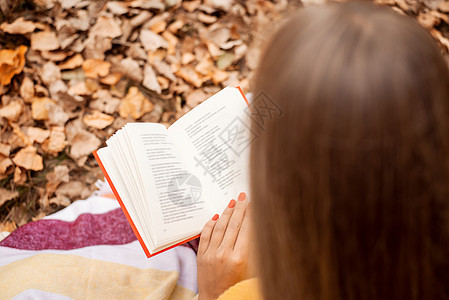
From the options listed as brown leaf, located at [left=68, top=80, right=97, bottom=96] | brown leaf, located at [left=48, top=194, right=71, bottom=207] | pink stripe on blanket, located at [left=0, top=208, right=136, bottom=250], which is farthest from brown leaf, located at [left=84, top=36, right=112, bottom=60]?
pink stripe on blanket, located at [left=0, top=208, right=136, bottom=250]

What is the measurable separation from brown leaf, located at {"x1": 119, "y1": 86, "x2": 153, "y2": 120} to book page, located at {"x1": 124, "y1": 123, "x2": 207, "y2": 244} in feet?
1.95

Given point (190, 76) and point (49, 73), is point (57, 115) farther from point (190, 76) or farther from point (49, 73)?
point (190, 76)

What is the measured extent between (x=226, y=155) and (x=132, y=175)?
9.0 inches

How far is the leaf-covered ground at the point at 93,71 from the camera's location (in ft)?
4.49

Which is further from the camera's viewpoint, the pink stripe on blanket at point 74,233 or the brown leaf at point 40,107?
the brown leaf at point 40,107

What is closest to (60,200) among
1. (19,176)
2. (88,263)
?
(19,176)

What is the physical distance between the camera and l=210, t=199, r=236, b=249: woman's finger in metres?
0.82

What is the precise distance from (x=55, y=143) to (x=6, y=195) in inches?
9.9

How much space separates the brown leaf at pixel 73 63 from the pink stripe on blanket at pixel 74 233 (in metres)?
0.68

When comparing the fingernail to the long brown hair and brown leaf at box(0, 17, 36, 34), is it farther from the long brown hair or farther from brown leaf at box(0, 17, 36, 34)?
brown leaf at box(0, 17, 36, 34)

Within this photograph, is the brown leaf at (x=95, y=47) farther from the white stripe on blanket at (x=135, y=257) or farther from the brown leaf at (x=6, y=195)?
the white stripe on blanket at (x=135, y=257)

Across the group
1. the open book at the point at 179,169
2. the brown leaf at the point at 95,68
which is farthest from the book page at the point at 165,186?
the brown leaf at the point at 95,68

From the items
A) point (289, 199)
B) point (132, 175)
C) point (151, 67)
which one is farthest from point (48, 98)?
point (289, 199)

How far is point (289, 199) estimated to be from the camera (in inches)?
17.4
